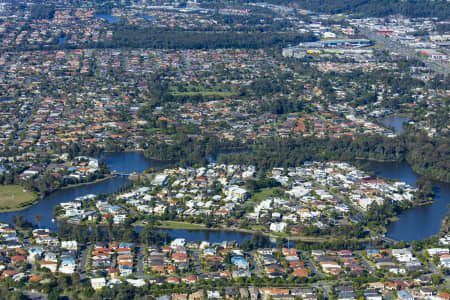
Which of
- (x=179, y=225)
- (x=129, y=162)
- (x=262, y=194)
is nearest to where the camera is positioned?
(x=179, y=225)

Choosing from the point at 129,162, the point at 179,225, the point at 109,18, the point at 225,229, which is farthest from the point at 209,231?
the point at 109,18

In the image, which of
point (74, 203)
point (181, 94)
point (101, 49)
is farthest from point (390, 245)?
point (101, 49)

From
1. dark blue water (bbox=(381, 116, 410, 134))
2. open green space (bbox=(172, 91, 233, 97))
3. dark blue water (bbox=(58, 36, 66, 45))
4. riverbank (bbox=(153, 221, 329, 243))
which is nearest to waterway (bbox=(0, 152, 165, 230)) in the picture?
riverbank (bbox=(153, 221, 329, 243))

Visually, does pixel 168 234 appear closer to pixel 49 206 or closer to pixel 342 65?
pixel 49 206

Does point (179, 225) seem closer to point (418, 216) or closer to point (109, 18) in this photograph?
point (418, 216)

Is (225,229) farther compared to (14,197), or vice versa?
(14,197)

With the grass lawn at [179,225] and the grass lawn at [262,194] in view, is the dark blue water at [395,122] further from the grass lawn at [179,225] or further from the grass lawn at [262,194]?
the grass lawn at [179,225]

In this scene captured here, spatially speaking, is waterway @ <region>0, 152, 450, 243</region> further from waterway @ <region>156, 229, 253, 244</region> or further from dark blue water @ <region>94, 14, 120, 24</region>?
dark blue water @ <region>94, 14, 120, 24</region>

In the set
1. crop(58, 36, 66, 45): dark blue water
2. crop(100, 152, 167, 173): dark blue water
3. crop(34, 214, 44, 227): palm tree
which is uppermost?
crop(34, 214, 44, 227): palm tree
